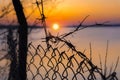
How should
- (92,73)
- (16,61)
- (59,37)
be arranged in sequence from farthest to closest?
1. (16,61)
2. (59,37)
3. (92,73)

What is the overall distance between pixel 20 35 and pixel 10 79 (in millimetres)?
439

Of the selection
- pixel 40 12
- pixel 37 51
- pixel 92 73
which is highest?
pixel 40 12

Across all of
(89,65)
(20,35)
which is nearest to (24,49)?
(20,35)

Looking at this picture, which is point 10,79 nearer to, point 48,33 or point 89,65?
point 48,33

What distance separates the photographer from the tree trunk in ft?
6.21

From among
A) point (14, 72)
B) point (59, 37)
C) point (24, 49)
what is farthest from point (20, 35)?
point (14, 72)

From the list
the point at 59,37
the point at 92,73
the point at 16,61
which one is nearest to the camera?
the point at 92,73

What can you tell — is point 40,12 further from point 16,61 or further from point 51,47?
point 16,61

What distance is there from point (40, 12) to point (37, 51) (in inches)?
14.4

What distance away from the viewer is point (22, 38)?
6.46ft

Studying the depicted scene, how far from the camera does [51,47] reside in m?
2.01

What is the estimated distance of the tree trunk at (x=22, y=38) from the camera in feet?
6.21

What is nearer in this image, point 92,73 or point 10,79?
point 92,73

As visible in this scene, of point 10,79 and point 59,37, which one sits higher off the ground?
point 59,37
